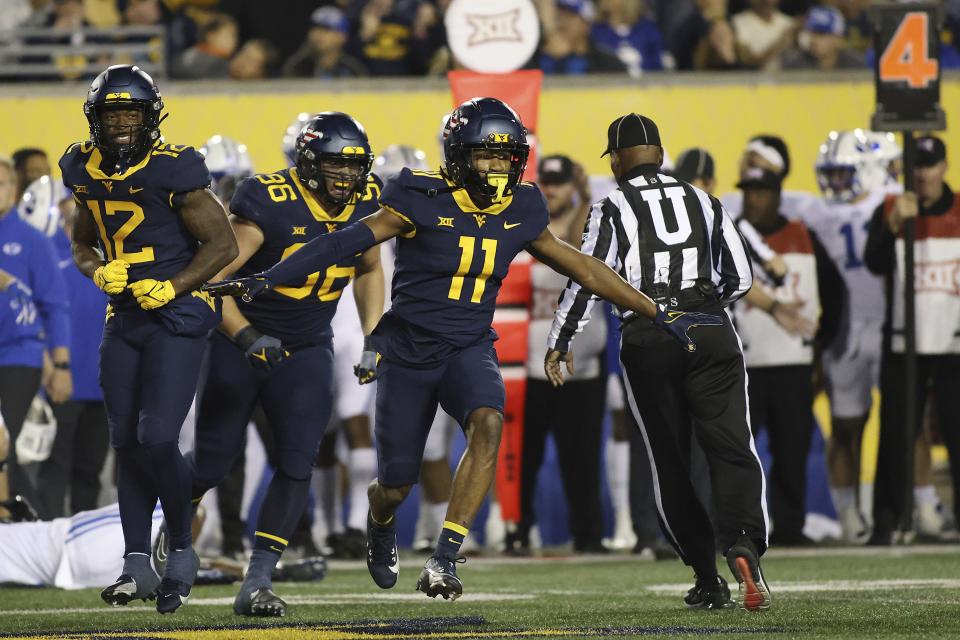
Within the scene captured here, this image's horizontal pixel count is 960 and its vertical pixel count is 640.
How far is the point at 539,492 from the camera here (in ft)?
35.5

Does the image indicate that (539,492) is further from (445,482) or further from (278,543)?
(278,543)

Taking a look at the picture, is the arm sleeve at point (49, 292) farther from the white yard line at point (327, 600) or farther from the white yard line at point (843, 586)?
the white yard line at point (843, 586)

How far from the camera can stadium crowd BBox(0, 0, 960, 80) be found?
44.8 ft

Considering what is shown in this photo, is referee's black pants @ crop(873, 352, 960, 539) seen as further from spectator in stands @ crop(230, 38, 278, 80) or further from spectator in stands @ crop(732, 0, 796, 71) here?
spectator in stands @ crop(230, 38, 278, 80)

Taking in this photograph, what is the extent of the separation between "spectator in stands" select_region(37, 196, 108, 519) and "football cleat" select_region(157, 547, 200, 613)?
11.3 feet

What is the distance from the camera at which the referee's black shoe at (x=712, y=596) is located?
21.9 ft

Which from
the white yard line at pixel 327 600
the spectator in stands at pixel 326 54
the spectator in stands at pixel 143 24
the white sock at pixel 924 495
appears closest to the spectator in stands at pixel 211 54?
the spectator in stands at pixel 143 24

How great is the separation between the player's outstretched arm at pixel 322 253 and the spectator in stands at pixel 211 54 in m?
7.59

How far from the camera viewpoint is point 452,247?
6.49m

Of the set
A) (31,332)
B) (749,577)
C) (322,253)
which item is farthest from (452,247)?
(31,332)

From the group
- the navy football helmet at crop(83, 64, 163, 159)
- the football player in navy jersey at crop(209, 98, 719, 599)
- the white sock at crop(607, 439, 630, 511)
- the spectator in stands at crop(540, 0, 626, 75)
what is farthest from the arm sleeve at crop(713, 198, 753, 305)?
the spectator in stands at crop(540, 0, 626, 75)

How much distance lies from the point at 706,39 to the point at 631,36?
26.7 inches

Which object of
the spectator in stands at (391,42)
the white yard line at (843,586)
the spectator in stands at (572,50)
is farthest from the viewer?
the spectator in stands at (391,42)

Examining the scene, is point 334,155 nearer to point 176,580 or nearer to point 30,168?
point 176,580
